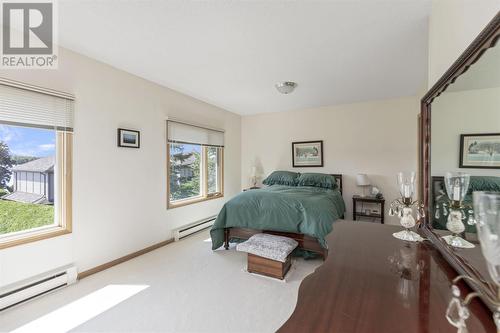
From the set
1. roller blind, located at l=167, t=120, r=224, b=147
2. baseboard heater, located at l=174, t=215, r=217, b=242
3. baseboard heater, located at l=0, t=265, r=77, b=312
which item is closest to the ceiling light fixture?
roller blind, located at l=167, t=120, r=224, b=147

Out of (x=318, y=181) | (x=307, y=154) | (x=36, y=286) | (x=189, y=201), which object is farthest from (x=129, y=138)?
(x=307, y=154)

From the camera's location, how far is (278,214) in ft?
9.69

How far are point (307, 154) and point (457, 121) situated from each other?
375 centimetres

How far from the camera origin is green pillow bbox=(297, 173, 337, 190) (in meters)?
4.17

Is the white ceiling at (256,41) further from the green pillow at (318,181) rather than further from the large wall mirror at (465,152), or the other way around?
the green pillow at (318,181)

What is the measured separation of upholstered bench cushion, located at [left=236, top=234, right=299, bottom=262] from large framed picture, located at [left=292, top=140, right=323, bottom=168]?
8.04 ft

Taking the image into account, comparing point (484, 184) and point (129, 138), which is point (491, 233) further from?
point (129, 138)

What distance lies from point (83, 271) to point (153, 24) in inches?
103

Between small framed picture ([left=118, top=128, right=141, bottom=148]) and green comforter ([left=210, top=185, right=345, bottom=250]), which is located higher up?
small framed picture ([left=118, top=128, right=141, bottom=148])

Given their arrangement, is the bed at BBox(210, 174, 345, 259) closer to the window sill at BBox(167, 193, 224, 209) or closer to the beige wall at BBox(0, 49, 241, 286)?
the window sill at BBox(167, 193, 224, 209)

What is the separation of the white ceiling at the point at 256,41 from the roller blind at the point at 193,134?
64cm

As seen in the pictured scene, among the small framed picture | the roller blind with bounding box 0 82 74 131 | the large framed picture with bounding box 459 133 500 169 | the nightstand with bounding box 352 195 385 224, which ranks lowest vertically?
the nightstand with bounding box 352 195 385 224

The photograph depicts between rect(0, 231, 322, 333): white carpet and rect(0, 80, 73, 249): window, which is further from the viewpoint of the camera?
rect(0, 80, 73, 249): window

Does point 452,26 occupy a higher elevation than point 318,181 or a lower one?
higher
